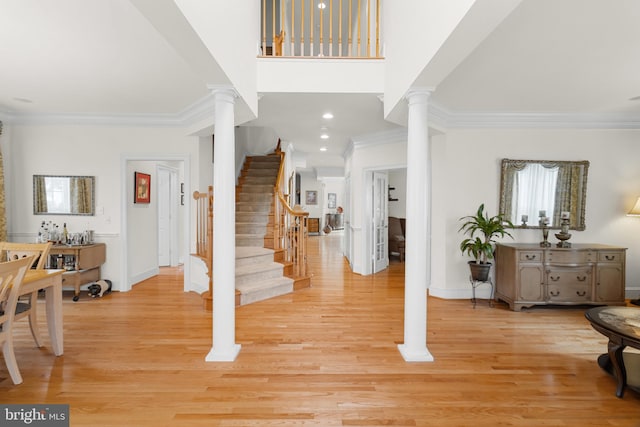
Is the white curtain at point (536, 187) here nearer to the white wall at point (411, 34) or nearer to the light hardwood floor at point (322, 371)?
the light hardwood floor at point (322, 371)

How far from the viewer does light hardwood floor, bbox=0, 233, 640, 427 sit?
2.07 m

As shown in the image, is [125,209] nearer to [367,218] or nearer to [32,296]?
[32,296]

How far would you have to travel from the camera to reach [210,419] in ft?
6.61

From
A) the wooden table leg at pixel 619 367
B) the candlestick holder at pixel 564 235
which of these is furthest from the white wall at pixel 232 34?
the candlestick holder at pixel 564 235

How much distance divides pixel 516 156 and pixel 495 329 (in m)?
2.51

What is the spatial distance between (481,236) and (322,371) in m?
3.20

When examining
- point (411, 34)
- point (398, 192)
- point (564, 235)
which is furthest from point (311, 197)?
point (411, 34)

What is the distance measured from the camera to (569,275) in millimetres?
4004

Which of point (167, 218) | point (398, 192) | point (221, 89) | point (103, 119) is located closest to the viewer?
point (221, 89)

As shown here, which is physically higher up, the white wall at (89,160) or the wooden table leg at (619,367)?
the white wall at (89,160)

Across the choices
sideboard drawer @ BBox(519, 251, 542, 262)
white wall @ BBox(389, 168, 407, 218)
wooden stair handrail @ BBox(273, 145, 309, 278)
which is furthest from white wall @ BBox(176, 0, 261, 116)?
white wall @ BBox(389, 168, 407, 218)

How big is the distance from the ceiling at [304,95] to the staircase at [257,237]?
1.76 metres

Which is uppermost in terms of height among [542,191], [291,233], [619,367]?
[542,191]

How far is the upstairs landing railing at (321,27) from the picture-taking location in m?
3.76
